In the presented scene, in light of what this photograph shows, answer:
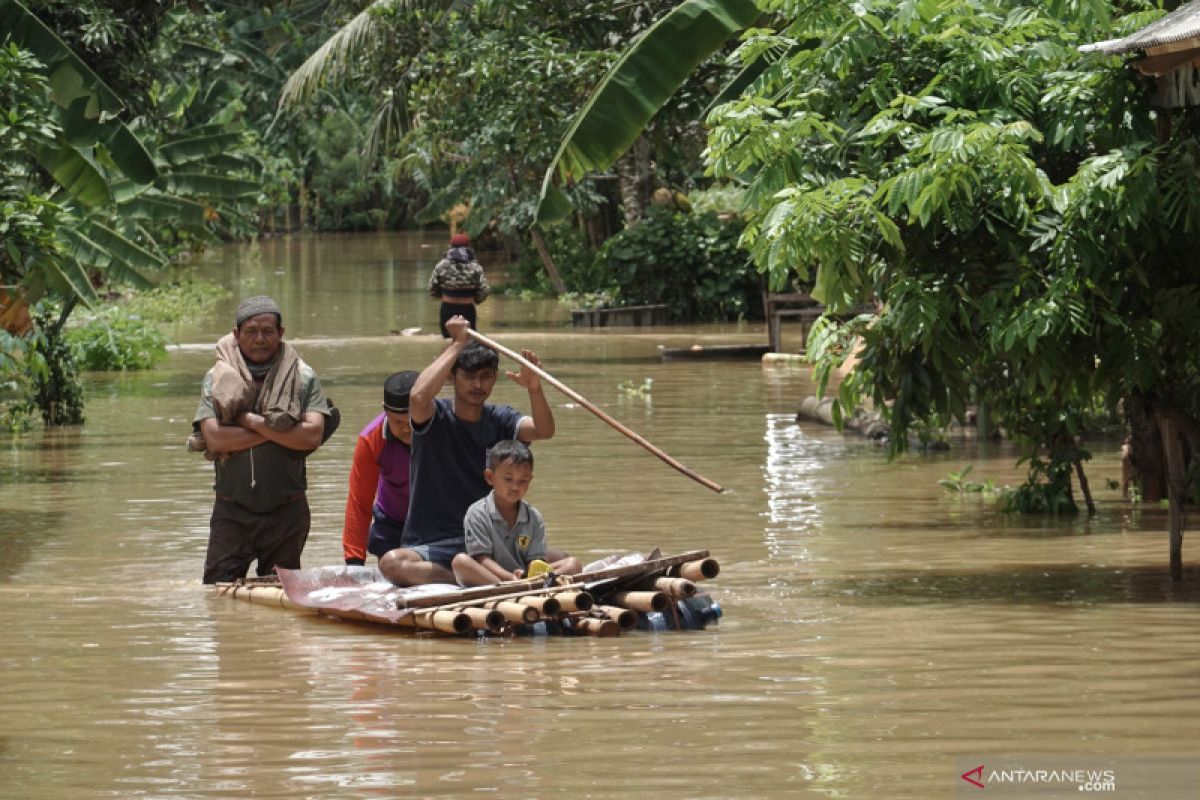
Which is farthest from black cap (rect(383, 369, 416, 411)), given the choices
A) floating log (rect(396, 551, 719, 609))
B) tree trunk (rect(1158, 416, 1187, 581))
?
tree trunk (rect(1158, 416, 1187, 581))

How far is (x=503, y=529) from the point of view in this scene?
9.13 m

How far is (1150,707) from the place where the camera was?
7.04 metres

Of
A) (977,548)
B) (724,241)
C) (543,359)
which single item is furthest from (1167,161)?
(724,241)

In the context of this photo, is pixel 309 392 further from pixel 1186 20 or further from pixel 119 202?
pixel 119 202

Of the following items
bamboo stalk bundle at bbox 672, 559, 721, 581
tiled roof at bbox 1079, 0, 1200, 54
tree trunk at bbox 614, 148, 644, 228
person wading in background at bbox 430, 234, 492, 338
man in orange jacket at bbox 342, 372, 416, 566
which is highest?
tree trunk at bbox 614, 148, 644, 228

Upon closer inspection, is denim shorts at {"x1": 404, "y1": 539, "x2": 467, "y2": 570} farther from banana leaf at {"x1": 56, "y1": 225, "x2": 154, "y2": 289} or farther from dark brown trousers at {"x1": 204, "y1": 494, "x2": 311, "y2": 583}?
banana leaf at {"x1": 56, "y1": 225, "x2": 154, "y2": 289}

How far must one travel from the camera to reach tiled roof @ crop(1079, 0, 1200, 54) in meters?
8.83

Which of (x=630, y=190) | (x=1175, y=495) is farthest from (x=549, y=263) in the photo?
(x=1175, y=495)

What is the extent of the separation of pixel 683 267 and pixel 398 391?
22.5m

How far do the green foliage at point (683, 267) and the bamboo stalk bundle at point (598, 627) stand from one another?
75.2 ft

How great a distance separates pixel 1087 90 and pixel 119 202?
1412 centimetres

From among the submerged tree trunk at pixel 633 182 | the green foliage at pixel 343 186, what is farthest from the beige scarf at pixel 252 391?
the green foliage at pixel 343 186

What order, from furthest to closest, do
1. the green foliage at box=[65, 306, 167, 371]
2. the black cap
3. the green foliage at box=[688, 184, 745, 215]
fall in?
the green foliage at box=[688, 184, 745, 215]
the green foliage at box=[65, 306, 167, 371]
the black cap

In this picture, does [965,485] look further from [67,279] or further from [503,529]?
[67,279]
